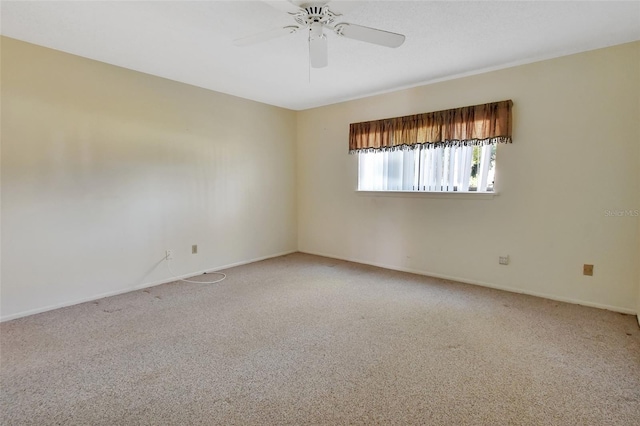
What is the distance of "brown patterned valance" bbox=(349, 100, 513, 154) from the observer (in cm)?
327

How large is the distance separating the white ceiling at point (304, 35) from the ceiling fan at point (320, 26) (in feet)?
0.38

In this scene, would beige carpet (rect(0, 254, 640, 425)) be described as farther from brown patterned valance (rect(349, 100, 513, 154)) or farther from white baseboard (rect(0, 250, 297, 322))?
brown patterned valance (rect(349, 100, 513, 154))

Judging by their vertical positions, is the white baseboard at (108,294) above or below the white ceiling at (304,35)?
below

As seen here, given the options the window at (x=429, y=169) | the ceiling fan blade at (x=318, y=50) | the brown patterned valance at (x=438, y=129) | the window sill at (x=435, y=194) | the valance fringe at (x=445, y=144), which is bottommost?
the window sill at (x=435, y=194)

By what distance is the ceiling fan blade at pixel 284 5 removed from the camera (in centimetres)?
180

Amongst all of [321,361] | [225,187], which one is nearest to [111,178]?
[225,187]

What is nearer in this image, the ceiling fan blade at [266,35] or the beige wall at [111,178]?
the ceiling fan blade at [266,35]

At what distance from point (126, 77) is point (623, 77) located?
464 centimetres

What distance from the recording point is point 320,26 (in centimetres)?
204

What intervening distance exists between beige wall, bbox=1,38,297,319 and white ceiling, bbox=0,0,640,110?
12.4 inches

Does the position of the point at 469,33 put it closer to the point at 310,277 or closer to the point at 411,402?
the point at 411,402

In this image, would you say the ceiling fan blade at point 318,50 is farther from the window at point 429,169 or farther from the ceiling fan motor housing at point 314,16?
the window at point 429,169

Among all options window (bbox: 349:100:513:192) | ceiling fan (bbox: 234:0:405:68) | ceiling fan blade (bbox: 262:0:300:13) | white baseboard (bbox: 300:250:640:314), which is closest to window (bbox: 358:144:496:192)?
window (bbox: 349:100:513:192)

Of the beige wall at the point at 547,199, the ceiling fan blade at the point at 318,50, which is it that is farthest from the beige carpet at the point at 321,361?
the ceiling fan blade at the point at 318,50
